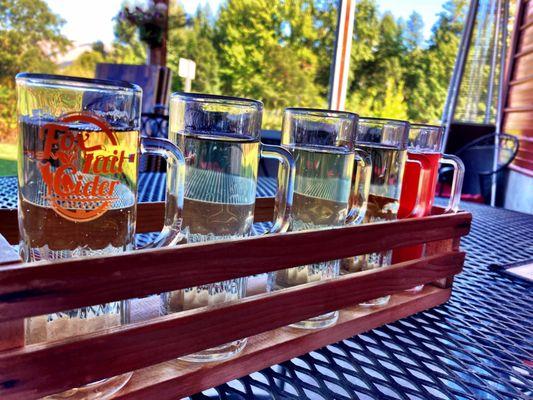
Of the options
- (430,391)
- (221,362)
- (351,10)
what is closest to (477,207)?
(430,391)

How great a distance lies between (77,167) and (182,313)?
0.14 m

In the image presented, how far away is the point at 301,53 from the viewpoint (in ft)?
22.4

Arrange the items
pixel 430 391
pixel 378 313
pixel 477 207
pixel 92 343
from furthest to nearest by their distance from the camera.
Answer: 1. pixel 477 207
2. pixel 378 313
3. pixel 430 391
4. pixel 92 343

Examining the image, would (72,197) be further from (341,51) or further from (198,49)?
(198,49)

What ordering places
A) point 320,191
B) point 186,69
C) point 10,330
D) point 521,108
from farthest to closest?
point 186,69, point 521,108, point 320,191, point 10,330

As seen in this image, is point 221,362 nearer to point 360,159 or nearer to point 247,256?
point 247,256

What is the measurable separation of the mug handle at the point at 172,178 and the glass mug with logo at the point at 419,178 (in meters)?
0.35

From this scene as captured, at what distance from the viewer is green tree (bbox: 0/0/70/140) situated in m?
5.61

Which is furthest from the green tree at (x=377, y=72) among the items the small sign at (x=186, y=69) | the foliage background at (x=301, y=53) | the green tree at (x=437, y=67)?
Answer: the small sign at (x=186, y=69)

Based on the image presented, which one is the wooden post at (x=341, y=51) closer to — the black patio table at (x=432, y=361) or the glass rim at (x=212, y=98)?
the black patio table at (x=432, y=361)

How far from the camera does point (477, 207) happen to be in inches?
63.9

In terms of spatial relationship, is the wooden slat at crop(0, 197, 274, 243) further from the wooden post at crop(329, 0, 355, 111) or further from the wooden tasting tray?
the wooden post at crop(329, 0, 355, 111)

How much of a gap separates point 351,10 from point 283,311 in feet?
13.1

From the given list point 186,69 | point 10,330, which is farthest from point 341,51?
point 10,330
